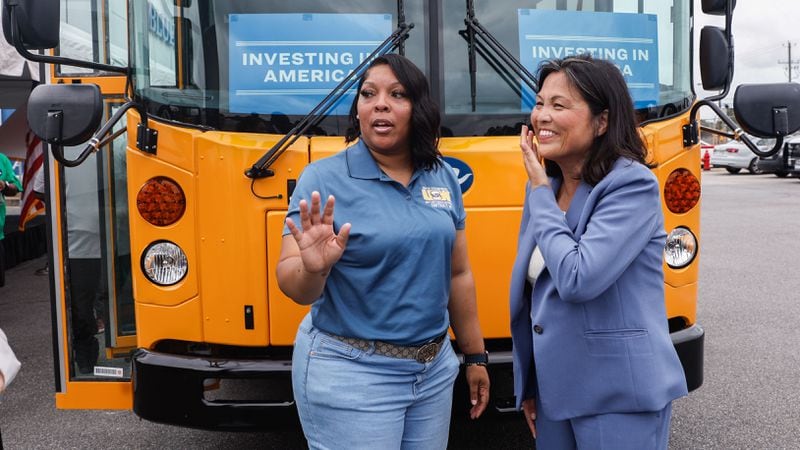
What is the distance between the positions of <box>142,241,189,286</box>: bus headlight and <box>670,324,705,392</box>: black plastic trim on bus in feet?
6.52

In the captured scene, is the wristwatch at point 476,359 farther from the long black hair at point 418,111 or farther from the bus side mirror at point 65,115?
the bus side mirror at point 65,115

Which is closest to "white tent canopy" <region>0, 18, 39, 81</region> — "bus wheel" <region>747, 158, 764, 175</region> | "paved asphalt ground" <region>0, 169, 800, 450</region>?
"paved asphalt ground" <region>0, 169, 800, 450</region>

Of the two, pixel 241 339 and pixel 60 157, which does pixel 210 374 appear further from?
→ pixel 60 157

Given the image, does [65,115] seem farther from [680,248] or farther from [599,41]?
[680,248]

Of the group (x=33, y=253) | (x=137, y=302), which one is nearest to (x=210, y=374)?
(x=137, y=302)

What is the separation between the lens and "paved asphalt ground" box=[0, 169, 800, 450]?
3.98m

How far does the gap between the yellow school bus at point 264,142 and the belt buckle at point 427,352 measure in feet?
2.86

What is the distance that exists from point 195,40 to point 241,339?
119 centimetres

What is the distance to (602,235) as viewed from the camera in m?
1.80

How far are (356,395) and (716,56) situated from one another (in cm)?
207

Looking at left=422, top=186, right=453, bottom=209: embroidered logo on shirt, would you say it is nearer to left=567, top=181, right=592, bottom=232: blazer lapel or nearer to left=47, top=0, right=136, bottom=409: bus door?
left=567, top=181, right=592, bottom=232: blazer lapel

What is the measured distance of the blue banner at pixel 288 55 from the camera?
9.69ft

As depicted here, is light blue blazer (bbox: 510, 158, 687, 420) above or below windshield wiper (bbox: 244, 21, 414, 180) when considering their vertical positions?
below

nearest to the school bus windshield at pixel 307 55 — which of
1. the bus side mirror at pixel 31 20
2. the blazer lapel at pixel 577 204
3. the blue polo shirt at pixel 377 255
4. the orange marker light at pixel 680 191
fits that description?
the bus side mirror at pixel 31 20
